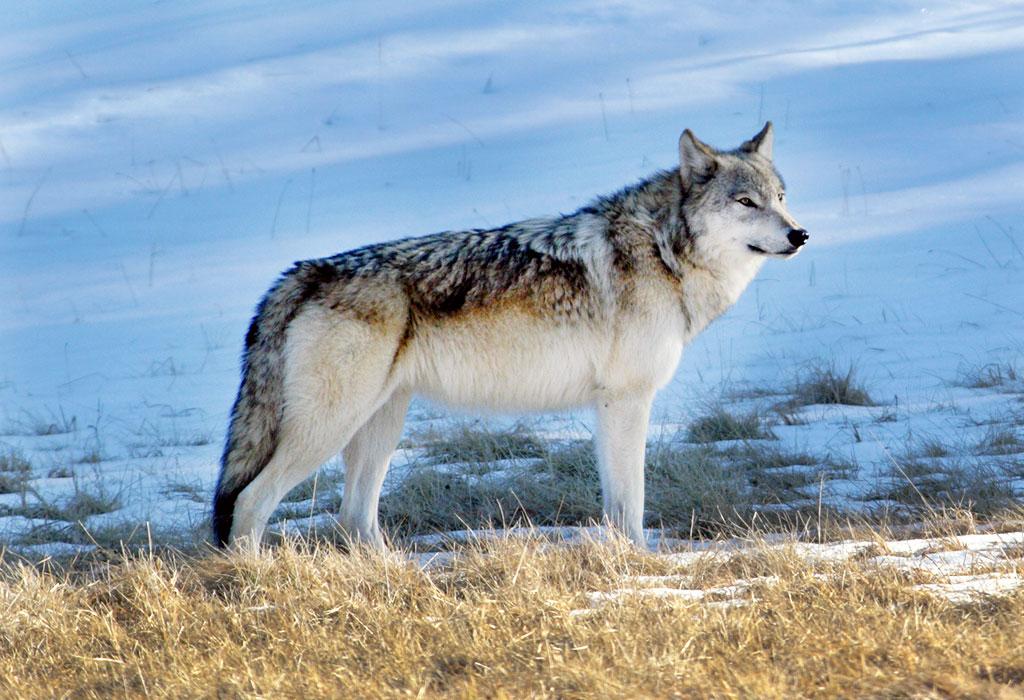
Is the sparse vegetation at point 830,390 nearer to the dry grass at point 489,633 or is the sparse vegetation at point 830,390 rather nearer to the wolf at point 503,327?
the wolf at point 503,327

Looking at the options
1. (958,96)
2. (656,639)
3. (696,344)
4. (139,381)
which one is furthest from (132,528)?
(958,96)

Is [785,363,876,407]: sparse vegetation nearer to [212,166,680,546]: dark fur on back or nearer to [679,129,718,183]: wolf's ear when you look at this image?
[679,129,718,183]: wolf's ear

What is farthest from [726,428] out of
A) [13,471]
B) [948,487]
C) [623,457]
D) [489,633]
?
[13,471]

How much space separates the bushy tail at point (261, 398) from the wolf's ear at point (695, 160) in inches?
69.5

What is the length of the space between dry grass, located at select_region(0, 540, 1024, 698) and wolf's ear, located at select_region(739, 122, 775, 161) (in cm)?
232

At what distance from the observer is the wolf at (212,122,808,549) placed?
5.21 metres

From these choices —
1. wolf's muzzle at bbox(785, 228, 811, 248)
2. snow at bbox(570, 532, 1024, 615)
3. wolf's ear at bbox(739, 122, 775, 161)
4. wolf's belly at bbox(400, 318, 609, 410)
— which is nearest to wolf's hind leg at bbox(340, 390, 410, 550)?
wolf's belly at bbox(400, 318, 609, 410)

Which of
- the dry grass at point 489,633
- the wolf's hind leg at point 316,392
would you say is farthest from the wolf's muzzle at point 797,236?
the wolf's hind leg at point 316,392

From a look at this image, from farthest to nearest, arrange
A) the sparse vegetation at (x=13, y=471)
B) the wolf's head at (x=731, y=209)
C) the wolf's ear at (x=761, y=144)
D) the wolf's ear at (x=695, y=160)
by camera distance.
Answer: the sparse vegetation at (x=13, y=471) < the wolf's ear at (x=761, y=144) < the wolf's ear at (x=695, y=160) < the wolf's head at (x=731, y=209)

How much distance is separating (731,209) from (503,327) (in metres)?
1.22

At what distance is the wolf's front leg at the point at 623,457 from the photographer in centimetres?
542

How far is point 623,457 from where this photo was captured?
544 centimetres

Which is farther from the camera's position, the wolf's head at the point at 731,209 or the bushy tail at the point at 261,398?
the wolf's head at the point at 731,209

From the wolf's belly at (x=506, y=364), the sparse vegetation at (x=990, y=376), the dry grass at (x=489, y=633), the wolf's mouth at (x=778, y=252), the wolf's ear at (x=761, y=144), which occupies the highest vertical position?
the wolf's ear at (x=761, y=144)
